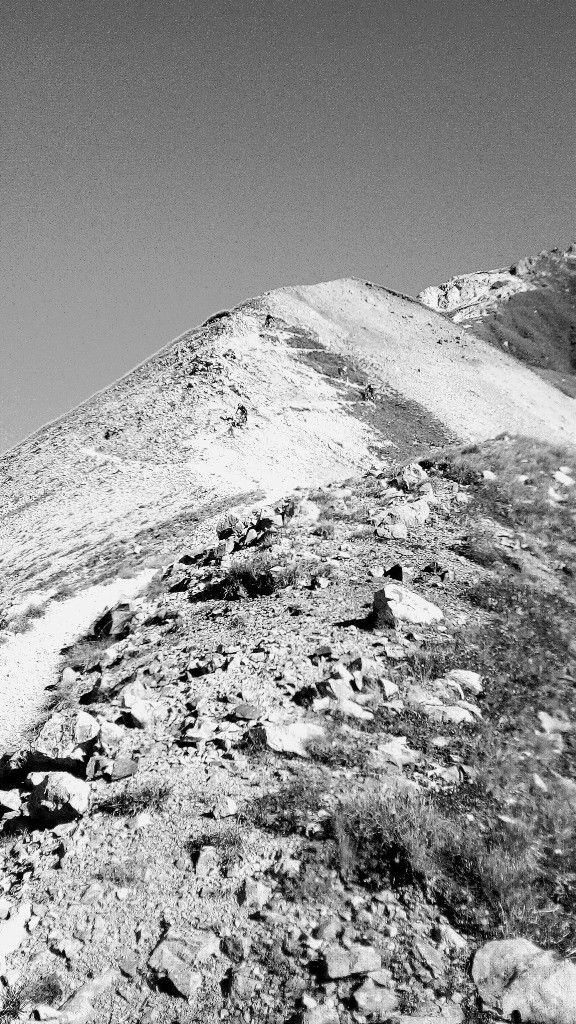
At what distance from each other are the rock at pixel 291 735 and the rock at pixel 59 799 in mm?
2236

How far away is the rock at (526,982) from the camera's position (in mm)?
4836

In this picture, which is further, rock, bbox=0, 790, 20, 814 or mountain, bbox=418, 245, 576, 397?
mountain, bbox=418, 245, 576, 397

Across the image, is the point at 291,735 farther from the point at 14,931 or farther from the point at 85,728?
the point at 14,931

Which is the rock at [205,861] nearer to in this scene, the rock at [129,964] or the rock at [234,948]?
the rock at [234,948]

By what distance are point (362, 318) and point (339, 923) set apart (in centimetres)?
5562

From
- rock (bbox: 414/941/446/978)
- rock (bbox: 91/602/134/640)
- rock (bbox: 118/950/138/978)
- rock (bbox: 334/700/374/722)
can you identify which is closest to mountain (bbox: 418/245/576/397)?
rock (bbox: 91/602/134/640)

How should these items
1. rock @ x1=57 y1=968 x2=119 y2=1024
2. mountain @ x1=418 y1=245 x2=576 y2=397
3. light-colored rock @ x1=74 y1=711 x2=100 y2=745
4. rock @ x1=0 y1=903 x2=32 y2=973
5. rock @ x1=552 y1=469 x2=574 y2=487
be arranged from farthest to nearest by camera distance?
mountain @ x1=418 y1=245 x2=576 y2=397
rock @ x1=552 y1=469 x2=574 y2=487
light-colored rock @ x1=74 y1=711 x2=100 y2=745
rock @ x1=0 y1=903 x2=32 y2=973
rock @ x1=57 y1=968 x2=119 y2=1024

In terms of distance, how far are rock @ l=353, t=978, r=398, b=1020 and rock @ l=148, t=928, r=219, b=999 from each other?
4.23ft

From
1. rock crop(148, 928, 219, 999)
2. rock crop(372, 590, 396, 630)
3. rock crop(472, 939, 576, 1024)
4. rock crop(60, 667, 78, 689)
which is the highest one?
rock crop(60, 667, 78, 689)

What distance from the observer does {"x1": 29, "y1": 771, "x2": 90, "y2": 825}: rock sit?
7.22m

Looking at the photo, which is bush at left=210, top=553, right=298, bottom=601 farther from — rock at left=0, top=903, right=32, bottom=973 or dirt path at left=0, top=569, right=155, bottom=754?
rock at left=0, top=903, right=32, bottom=973

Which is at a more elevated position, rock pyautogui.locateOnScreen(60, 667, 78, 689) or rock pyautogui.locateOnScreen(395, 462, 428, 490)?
rock pyautogui.locateOnScreen(395, 462, 428, 490)

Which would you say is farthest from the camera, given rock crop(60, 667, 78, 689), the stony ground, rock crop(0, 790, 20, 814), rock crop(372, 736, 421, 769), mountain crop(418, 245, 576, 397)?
mountain crop(418, 245, 576, 397)

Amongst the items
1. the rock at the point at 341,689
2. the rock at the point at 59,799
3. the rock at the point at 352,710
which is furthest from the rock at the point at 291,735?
the rock at the point at 59,799
